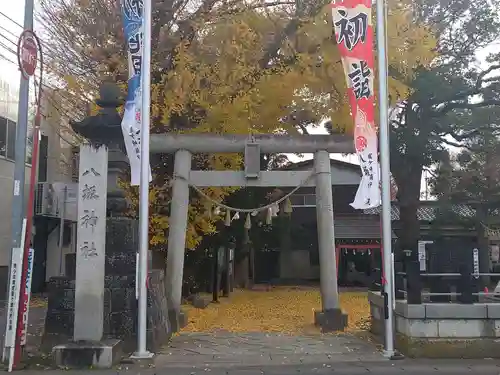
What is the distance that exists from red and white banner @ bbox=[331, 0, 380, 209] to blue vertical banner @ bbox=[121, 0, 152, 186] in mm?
3622

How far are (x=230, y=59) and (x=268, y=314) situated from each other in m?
7.22

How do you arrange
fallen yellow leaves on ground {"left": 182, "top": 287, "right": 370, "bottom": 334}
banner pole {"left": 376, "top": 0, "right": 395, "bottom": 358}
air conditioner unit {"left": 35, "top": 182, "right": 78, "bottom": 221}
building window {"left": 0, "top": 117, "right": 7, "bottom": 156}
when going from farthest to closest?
1. air conditioner unit {"left": 35, "top": 182, "right": 78, "bottom": 221}
2. building window {"left": 0, "top": 117, "right": 7, "bottom": 156}
3. fallen yellow leaves on ground {"left": 182, "top": 287, "right": 370, "bottom": 334}
4. banner pole {"left": 376, "top": 0, "right": 395, "bottom": 358}

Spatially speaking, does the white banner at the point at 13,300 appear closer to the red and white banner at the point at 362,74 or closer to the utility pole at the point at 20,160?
the utility pole at the point at 20,160

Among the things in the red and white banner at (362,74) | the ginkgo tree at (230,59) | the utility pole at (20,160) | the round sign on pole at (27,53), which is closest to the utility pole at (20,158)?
the utility pole at (20,160)

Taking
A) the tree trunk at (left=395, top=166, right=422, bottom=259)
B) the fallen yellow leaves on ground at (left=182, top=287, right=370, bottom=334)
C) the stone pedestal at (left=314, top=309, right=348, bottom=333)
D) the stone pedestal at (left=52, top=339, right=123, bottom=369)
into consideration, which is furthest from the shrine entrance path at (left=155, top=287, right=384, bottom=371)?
the tree trunk at (left=395, top=166, right=422, bottom=259)

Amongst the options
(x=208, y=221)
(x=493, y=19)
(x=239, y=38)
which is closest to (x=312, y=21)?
(x=239, y=38)

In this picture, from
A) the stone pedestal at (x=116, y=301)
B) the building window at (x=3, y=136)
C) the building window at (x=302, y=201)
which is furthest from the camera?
the building window at (x=302, y=201)

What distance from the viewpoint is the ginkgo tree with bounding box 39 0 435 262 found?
14.2 metres

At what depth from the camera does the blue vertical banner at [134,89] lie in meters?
10.2

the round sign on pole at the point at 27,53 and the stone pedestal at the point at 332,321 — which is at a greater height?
the round sign on pole at the point at 27,53

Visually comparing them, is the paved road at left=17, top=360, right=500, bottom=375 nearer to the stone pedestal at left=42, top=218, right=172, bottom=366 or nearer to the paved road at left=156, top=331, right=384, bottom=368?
the paved road at left=156, top=331, right=384, bottom=368

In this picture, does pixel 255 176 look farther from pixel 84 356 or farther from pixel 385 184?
pixel 84 356

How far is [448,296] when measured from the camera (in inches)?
406

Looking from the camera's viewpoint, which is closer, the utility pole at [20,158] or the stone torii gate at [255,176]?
the utility pole at [20,158]
